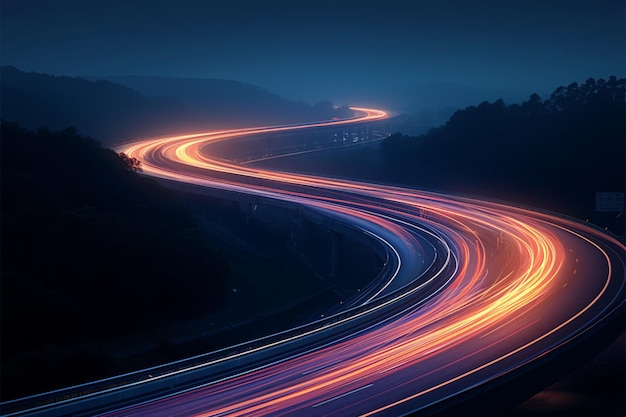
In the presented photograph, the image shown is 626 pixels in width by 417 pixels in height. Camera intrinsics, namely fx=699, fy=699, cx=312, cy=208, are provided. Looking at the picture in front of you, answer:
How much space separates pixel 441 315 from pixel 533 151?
55.6m

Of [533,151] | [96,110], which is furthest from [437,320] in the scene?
[96,110]

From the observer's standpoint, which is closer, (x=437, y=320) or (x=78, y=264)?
(x=437, y=320)

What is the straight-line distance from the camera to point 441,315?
95.8 feet

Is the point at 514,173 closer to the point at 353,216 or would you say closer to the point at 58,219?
the point at 353,216

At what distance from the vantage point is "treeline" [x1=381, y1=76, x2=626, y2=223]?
69688 millimetres

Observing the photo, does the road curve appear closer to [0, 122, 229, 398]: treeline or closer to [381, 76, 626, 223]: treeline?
[0, 122, 229, 398]: treeline

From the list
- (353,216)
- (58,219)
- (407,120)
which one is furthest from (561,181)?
(407,120)

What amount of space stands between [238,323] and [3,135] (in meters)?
21.8

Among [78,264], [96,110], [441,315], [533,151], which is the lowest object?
[441,315]

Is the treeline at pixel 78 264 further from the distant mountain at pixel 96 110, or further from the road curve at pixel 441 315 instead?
the distant mountain at pixel 96 110

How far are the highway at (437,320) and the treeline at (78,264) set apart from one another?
7663mm

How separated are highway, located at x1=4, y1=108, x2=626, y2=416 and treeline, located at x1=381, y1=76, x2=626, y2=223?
15963 mm

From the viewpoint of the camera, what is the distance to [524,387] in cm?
2108

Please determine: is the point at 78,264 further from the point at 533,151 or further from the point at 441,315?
the point at 533,151
